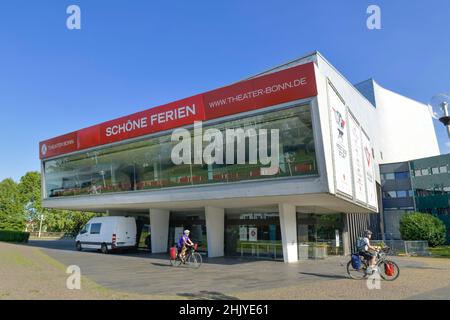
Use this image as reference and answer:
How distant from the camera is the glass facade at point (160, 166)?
1617cm

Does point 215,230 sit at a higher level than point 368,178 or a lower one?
lower

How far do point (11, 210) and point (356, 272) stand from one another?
2156 inches

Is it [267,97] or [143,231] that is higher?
[267,97]

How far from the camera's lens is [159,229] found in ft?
87.3

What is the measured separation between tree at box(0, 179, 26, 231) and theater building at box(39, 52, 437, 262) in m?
26.3

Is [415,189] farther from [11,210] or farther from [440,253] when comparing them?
[11,210]

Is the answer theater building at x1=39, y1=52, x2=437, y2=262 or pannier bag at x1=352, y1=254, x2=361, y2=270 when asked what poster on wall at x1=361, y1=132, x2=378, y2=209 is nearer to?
theater building at x1=39, y1=52, x2=437, y2=262

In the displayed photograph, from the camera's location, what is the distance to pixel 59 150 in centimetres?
3000

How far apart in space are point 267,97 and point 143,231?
1719cm

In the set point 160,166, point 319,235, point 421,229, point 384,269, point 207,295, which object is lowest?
point 207,295

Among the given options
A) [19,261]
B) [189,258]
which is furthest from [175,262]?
[19,261]

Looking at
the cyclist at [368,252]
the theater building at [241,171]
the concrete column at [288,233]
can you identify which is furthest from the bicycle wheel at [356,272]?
the concrete column at [288,233]
